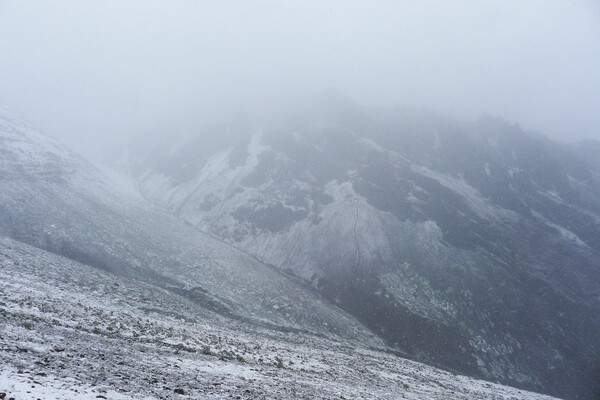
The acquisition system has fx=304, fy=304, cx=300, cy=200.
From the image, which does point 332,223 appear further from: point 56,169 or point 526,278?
point 56,169

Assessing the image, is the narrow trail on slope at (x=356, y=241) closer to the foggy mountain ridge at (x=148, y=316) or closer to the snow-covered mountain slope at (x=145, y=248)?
the foggy mountain ridge at (x=148, y=316)

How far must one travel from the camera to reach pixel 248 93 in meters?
159

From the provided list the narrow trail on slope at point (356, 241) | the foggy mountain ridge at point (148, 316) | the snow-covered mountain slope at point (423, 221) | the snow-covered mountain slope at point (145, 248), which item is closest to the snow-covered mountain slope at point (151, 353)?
the foggy mountain ridge at point (148, 316)

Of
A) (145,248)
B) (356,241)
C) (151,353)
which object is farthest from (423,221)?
(151,353)

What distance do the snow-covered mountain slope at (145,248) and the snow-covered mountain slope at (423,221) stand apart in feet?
28.0

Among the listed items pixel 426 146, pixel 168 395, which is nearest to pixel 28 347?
pixel 168 395

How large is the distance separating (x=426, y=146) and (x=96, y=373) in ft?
357

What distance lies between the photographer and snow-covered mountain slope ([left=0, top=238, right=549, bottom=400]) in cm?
1368


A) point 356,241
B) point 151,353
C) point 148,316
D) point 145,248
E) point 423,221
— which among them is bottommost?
point 145,248

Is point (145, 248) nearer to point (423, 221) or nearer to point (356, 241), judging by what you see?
point (356, 241)

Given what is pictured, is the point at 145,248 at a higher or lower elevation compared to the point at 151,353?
lower

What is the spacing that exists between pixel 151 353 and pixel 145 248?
132 ft

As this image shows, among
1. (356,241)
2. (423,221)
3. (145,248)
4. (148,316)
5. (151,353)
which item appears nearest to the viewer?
(151,353)

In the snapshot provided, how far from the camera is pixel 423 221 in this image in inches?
2916
